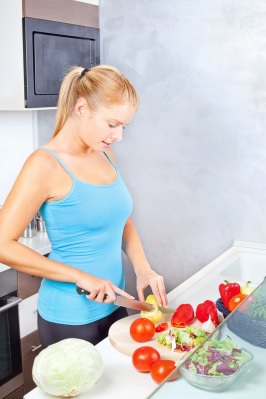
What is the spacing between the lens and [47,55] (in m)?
2.36

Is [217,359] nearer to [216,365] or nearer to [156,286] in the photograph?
[216,365]

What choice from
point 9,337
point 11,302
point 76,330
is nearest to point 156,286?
point 76,330

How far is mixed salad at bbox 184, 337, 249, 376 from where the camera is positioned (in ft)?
3.40

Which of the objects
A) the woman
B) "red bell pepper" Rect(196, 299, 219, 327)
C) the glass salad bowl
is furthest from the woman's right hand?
the glass salad bowl

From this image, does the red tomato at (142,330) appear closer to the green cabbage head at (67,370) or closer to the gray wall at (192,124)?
the green cabbage head at (67,370)

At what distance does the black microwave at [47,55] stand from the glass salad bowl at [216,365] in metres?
1.52

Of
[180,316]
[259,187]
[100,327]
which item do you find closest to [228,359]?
[180,316]

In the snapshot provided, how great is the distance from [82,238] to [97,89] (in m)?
0.43

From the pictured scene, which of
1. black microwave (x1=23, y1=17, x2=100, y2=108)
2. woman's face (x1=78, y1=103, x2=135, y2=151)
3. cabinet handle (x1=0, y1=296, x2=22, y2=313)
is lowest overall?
cabinet handle (x1=0, y1=296, x2=22, y2=313)

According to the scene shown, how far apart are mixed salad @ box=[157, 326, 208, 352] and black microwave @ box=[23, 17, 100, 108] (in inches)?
50.3

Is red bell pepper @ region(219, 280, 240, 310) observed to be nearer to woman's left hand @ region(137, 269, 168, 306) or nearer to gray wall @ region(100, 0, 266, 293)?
woman's left hand @ region(137, 269, 168, 306)

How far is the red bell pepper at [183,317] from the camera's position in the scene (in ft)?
4.92

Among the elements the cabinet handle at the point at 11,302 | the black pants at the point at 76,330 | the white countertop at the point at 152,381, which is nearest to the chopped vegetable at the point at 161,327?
the white countertop at the point at 152,381

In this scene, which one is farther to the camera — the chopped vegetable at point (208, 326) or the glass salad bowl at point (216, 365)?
the chopped vegetable at point (208, 326)
